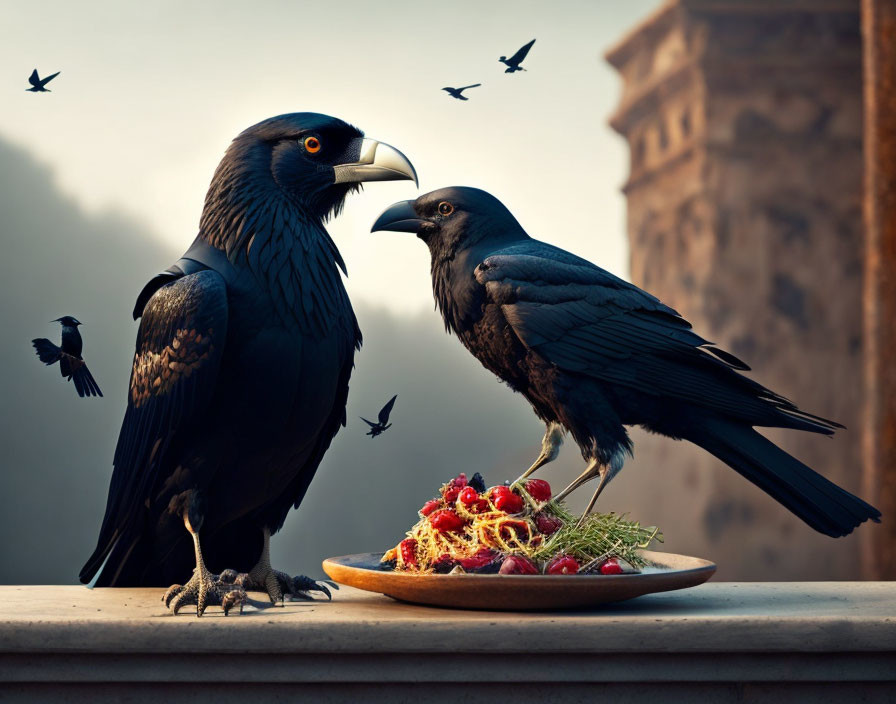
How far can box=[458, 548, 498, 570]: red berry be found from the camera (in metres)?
1.66

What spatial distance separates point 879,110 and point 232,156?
2.82 m

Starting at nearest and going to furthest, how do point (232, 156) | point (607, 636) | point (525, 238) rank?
point (607, 636) → point (232, 156) → point (525, 238)

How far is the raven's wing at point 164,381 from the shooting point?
5.75 ft

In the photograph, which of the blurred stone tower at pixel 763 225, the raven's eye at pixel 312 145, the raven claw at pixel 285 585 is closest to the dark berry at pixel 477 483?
the raven claw at pixel 285 585

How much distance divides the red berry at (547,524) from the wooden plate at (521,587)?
0.16 m

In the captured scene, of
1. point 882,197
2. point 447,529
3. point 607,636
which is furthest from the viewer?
point 882,197

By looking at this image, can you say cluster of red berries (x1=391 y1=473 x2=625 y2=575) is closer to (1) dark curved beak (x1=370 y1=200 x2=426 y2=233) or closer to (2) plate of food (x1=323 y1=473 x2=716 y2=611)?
(2) plate of food (x1=323 y1=473 x2=716 y2=611)

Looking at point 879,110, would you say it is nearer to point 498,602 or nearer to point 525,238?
point 525,238

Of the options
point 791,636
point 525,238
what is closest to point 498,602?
point 791,636

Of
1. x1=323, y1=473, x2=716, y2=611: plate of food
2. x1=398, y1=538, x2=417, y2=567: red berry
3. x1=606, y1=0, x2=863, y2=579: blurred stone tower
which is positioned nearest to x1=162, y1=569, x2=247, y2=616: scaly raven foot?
x1=323, y1=473, x2=716, y2=611: plate of food

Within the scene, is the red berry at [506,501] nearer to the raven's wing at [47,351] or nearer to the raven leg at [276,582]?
the raven leg at [276,582]

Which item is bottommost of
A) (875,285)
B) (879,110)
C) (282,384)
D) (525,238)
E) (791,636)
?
(791,636)

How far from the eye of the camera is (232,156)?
2029mm

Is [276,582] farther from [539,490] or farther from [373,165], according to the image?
[373,165]
